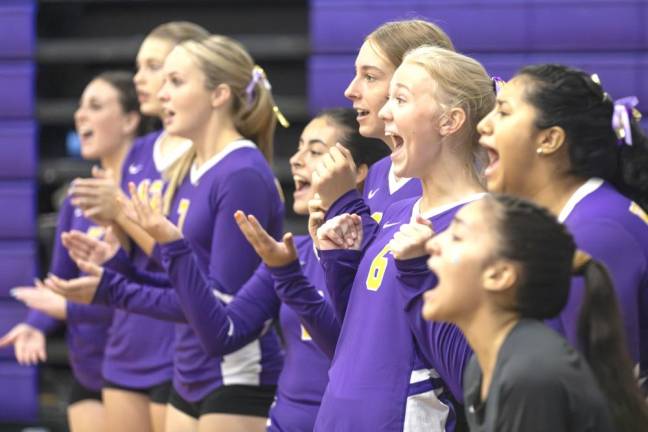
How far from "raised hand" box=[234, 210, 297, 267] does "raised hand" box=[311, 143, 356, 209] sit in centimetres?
14

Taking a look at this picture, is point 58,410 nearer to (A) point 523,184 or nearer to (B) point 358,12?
(B) point 358,12

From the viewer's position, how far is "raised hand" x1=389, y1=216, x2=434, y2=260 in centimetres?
222

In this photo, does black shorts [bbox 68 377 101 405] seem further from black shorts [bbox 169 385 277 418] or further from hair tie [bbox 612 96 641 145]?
hair tie [bbox 612 96 641 145]

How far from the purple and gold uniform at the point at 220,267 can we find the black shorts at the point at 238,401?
0.02 m

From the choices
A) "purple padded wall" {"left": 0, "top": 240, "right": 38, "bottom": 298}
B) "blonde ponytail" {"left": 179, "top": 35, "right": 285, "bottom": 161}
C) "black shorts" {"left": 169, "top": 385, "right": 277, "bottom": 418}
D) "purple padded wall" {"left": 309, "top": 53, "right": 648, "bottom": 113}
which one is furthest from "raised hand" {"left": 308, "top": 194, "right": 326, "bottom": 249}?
"purple padded wall" {"left": 0, "top": 240, "right": 38, "bottom": 298}

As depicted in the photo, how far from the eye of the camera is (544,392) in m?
1.77

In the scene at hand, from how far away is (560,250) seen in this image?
6.22 ft

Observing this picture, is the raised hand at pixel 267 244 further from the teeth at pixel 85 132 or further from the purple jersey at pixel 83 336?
the teeth at pixel 85 132

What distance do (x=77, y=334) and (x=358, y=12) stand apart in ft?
6.31

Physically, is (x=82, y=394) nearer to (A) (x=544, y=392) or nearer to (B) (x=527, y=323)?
(B) (x=527, y=323)

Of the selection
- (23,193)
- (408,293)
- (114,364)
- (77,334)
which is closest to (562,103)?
(408,293)

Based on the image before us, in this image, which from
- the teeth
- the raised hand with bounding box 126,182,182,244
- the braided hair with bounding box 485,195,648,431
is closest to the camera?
the braided hair with bounding box 485,195,648,431

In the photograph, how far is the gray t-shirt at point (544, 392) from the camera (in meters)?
1.77

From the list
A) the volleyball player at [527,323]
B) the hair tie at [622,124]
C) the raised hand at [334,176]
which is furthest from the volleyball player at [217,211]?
the volleyball player at [527,323]
